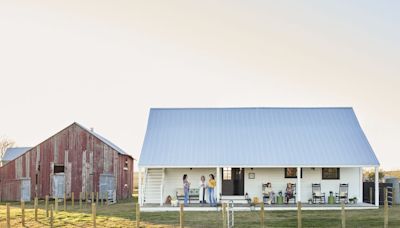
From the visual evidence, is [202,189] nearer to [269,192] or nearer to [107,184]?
[269,192]

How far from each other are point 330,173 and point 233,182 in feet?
17.0

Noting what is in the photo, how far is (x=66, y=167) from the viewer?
142 feet

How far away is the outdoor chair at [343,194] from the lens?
3247cm

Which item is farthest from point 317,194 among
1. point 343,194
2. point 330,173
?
point 330,173

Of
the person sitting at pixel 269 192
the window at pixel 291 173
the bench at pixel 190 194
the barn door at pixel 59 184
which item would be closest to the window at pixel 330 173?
the window at pixel 291 173

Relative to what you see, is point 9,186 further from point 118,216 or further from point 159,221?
point 159,221

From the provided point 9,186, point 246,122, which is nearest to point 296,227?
point 246,122

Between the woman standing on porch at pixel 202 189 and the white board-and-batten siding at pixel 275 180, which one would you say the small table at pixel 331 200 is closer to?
the white board-and-batten siding at pixel 275 180

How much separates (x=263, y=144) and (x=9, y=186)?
20.0m

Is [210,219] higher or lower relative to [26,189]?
higher

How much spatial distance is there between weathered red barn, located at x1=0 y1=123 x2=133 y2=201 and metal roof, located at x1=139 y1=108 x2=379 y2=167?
840cm

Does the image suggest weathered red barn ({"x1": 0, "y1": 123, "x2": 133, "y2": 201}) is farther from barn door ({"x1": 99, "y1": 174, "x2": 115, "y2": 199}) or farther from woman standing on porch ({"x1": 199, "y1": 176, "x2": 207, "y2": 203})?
woman standing on porch ({"x1": 199, "y1": 176, "x2": 207, "y2": 203})

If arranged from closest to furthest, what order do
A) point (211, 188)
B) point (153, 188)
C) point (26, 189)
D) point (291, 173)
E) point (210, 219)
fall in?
point (210, 219), point (211, 188), point (291, 173), point (153, 188), point (26, 189)

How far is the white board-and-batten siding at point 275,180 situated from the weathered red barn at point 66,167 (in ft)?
35.4
